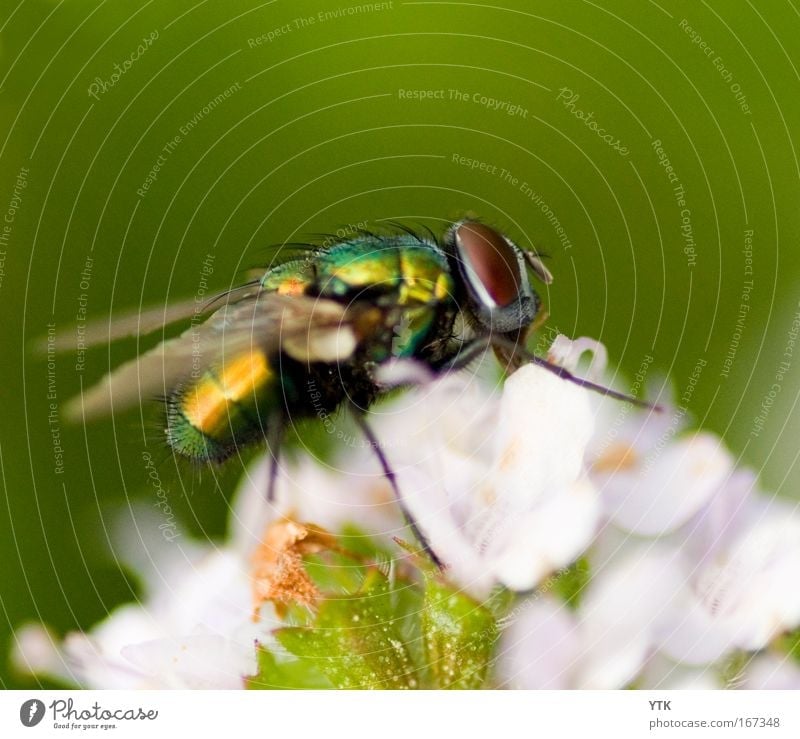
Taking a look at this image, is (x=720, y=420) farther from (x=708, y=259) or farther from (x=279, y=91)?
(x=279, y=91)

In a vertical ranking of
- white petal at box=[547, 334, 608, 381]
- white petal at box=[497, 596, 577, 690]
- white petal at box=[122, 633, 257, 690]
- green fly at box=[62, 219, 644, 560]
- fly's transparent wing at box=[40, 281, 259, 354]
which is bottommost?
white petal at box=[497, 596, 577, 690]

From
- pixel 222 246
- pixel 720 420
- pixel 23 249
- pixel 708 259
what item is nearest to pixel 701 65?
pixel 708 259

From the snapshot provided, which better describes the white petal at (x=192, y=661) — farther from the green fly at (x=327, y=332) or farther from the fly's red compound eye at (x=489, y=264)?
the fly's red compound eye at (x=489, y=264)

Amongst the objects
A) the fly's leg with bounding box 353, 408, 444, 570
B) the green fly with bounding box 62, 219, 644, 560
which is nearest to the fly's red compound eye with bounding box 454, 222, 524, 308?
the green fly with bounding box 62, 219, 644, 560

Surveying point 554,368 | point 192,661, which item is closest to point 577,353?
point 554,368

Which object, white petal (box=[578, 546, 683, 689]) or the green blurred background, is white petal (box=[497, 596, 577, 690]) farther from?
the green blurred background
